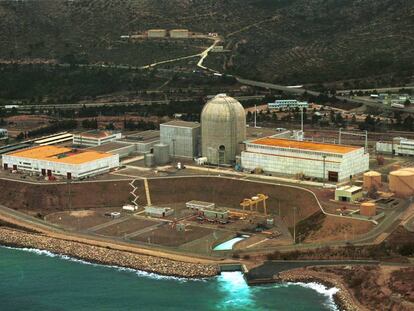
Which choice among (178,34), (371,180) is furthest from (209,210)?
(178,34)

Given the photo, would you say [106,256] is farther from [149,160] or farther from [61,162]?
[149,160]

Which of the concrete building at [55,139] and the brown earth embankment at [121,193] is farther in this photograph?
the concrete building at [55,139]

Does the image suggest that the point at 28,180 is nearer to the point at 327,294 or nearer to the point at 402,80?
the point at 327,294

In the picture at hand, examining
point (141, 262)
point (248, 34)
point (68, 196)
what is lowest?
point (141, 262)

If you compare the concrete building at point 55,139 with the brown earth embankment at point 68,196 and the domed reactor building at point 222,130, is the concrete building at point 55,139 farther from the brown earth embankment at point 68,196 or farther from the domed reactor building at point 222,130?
the domed reactor building at point 222,130

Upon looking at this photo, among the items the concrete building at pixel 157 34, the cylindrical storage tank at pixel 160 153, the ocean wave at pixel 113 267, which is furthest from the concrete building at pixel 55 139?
the concrete building at pixel 157 34

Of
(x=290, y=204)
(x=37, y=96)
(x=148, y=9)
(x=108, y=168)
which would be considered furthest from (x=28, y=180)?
(x=148, y=9)

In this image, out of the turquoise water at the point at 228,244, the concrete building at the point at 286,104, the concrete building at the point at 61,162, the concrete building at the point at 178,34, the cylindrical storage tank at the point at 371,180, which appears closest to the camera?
the turquoise water at the point at 228,244
